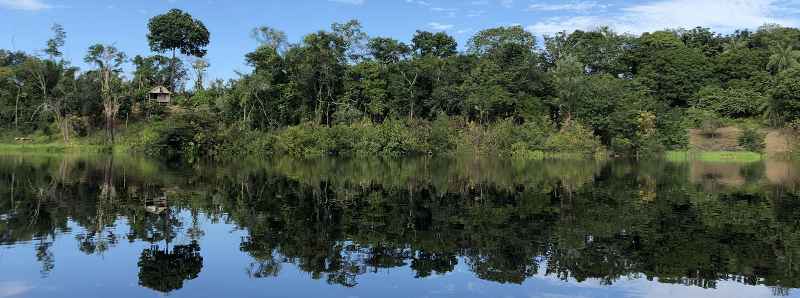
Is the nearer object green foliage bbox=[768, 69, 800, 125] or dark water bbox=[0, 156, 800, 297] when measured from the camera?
dark water bbox=[0, 156, 800, 297]

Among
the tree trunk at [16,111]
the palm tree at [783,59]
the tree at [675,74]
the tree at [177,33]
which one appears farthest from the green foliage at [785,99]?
the tree trunk at [16,111]

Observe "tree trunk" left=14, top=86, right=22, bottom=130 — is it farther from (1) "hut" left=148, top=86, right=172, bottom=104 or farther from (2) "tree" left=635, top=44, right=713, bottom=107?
(2) "tree" left=635, top=44, right=713, bottom=107

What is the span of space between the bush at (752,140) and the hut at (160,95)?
2327 inches

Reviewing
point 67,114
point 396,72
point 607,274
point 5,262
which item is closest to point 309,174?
point 5,262

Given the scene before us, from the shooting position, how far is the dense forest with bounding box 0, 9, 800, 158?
4994cm

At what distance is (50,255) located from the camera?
10.3 meters

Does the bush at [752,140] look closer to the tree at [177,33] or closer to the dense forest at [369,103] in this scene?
the dense forest at [369,103]

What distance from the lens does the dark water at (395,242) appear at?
8.74 meters

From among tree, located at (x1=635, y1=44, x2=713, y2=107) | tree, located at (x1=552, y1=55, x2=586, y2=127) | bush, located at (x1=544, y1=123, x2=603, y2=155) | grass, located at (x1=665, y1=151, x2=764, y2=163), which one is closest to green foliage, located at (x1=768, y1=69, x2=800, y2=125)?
grass, located at (x1=665, y1=151, x2=764, y2=163)

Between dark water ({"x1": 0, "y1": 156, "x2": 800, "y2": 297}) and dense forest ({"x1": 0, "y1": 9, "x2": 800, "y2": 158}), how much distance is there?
96.9 feet

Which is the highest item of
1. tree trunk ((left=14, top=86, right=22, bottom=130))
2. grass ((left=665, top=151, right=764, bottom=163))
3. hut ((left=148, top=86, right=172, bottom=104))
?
hut ((left=148, top=86, right=172, bottom=104))

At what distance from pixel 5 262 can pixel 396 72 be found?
49.4 m

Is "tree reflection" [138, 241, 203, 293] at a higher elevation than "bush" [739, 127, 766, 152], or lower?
lower

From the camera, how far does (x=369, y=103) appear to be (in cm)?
5609
